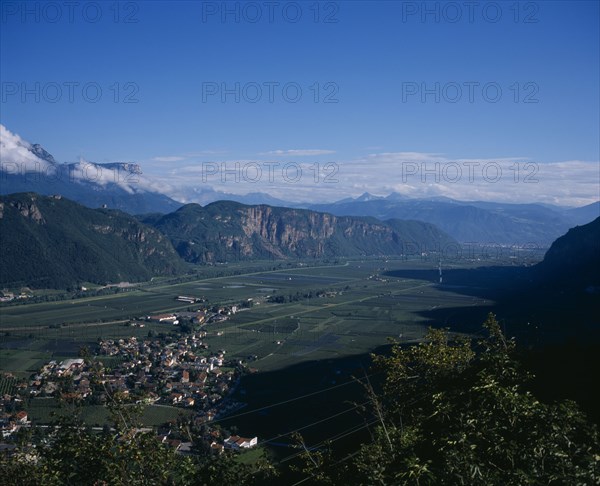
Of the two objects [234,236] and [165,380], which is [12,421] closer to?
[165,380]

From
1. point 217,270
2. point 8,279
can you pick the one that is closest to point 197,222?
point 217,270

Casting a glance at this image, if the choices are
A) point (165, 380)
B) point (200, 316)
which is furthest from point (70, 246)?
point (165, 380)

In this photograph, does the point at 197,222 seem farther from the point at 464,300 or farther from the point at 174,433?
the point at 174,433

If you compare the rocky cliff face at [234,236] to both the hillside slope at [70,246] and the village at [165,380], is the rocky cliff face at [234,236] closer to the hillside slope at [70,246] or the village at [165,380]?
the hillside slope at [70,246]

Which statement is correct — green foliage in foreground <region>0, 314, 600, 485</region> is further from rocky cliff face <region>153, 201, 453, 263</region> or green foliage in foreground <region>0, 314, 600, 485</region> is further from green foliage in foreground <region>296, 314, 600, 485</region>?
rocky cliff face <region>153, 201, 453, 263</region>

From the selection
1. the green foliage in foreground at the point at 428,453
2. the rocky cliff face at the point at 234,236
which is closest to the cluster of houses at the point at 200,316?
the green foliage in foreground at the point at 428,453
